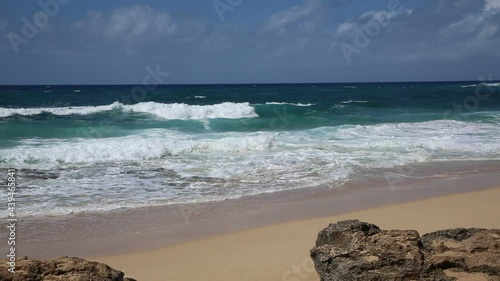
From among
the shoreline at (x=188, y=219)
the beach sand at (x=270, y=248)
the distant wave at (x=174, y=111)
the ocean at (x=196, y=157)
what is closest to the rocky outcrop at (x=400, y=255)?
the beach sand at (x=270, y=248)

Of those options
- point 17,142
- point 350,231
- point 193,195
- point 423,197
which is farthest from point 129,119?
point 350,231

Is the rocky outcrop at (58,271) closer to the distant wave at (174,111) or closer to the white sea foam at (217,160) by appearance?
the white sea foam at (217,160)

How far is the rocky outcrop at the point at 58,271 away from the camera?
9.92ft

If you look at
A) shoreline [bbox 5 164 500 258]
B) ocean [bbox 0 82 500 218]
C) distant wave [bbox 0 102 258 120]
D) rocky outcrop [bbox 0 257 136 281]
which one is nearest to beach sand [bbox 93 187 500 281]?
shoreline [bbox 5 164 500 258]

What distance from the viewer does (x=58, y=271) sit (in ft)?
10.2

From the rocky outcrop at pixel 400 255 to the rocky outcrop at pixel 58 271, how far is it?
1698mm

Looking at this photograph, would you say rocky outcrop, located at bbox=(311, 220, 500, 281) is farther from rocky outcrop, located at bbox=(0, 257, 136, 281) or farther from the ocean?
the ocean

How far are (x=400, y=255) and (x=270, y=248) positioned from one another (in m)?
2.26

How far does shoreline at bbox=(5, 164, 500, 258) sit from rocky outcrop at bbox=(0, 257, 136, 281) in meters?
2.51

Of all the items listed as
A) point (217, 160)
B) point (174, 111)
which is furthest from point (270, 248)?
point (174, 111)

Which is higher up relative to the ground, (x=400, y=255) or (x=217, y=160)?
(x=217, y=160)

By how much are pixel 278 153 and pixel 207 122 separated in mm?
10592

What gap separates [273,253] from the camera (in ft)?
17.6

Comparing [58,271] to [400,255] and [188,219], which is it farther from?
[188,219]
